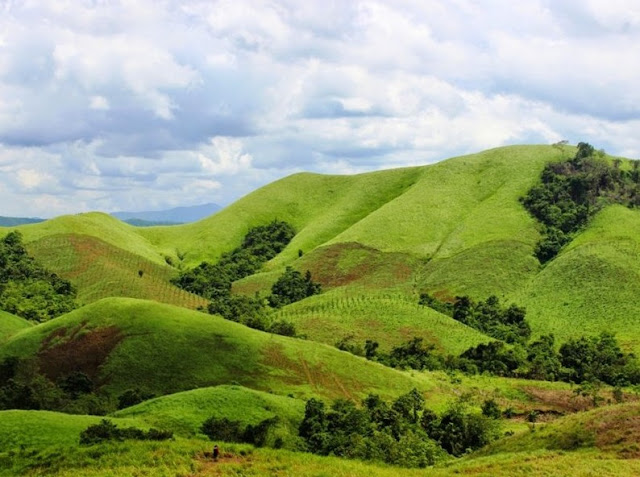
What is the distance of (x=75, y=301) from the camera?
543ft

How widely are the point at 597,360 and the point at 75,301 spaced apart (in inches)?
4930

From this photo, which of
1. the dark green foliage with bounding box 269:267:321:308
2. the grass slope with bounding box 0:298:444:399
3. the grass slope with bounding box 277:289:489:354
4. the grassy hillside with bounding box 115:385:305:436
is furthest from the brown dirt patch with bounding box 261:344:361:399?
the dark green foliage with bounding box 269:267:321:308

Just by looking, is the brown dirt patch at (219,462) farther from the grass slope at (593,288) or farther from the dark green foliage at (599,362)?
the grass slope at (593,288)

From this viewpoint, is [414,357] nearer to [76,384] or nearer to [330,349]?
[330,349]

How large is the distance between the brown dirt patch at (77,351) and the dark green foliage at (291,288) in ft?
254

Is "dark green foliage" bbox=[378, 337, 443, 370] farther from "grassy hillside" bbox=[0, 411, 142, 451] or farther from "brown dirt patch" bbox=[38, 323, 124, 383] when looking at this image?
"grassy hillside" bbox=[0, 411, 142, 451]

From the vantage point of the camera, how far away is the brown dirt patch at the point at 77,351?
96.6 metres

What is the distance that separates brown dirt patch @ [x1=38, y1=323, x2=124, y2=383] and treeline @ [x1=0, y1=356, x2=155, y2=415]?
1.77m

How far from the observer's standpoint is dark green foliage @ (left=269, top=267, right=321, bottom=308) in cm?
17988

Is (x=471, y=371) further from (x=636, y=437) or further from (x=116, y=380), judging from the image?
(x=636, y=437)

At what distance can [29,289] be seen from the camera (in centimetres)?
16925

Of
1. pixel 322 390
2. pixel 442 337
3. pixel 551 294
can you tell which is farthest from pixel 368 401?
pixel 551 294

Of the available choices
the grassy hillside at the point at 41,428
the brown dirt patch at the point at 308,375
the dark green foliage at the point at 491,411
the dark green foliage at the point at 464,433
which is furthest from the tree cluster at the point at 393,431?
the grassy hillside at the point at 41,428

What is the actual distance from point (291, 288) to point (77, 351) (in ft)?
296
